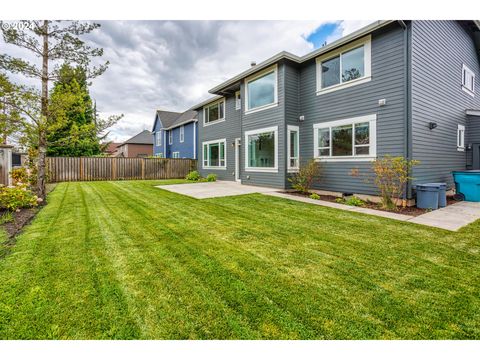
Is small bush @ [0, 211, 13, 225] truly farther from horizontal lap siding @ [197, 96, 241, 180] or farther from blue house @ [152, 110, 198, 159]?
blue house @ [152, 110, 198, 159]

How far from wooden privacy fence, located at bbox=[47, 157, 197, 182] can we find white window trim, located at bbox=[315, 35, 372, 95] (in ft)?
43.0

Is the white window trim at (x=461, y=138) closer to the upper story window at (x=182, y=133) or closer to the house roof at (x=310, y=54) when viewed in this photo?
the house roof at (x=310, y=54)

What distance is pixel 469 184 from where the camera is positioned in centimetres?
860

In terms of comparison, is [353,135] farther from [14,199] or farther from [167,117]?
[167,117]

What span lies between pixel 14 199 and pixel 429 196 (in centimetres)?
1134

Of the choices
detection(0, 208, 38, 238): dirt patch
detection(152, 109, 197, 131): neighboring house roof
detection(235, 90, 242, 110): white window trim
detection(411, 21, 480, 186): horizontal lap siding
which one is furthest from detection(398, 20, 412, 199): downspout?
detection(152, 109, 197, 131): neighboring house roof

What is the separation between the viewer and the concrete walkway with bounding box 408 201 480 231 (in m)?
5.59

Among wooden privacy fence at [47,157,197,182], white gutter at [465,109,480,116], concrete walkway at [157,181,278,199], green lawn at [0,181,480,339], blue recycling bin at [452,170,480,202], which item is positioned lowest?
green lawn at [0,181,480,339]

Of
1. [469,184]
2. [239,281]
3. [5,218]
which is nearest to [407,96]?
[469,184]

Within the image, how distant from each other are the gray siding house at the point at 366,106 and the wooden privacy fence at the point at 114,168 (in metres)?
8.65
